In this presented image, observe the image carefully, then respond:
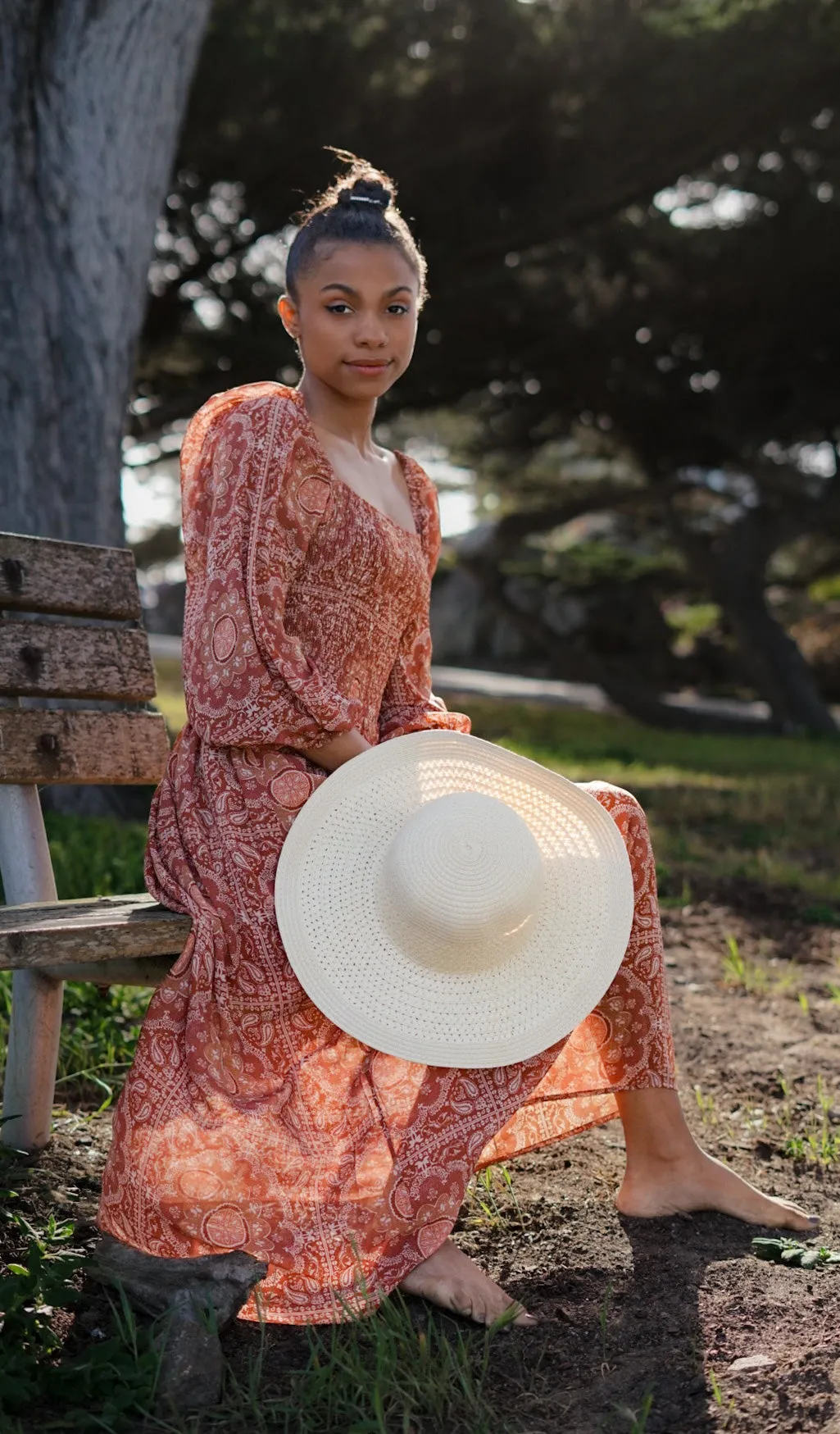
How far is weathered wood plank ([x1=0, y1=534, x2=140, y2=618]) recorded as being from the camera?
2775 millimetres

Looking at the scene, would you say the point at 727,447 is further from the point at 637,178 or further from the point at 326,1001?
the point at 326,1001

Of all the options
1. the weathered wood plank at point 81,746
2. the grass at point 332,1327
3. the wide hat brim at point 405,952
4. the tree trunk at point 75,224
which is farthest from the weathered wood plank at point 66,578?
the tree trunk at point 75,224

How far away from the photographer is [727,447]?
13.6 metres

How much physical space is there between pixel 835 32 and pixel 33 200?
653cm

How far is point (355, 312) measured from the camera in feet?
8.51

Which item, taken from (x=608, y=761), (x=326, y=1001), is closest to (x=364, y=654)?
(x=326, y=1001)

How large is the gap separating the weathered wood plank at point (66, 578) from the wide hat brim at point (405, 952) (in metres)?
0.79

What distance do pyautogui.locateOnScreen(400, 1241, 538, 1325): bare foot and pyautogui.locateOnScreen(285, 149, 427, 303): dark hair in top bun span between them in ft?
5.72

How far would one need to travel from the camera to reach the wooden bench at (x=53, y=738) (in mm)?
2643

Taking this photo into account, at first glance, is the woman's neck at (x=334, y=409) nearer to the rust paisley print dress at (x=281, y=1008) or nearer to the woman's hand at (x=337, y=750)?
the rust paisley print dress at (x=281, y=1008)

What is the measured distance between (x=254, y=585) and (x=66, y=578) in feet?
2.21

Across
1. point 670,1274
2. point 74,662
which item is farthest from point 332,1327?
point 74,662

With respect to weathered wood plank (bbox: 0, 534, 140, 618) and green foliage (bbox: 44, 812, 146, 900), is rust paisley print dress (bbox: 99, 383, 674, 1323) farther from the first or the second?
green foliage (bbox: 44, 812, 146, 900)

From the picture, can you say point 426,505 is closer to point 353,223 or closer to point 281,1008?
point 353,223
